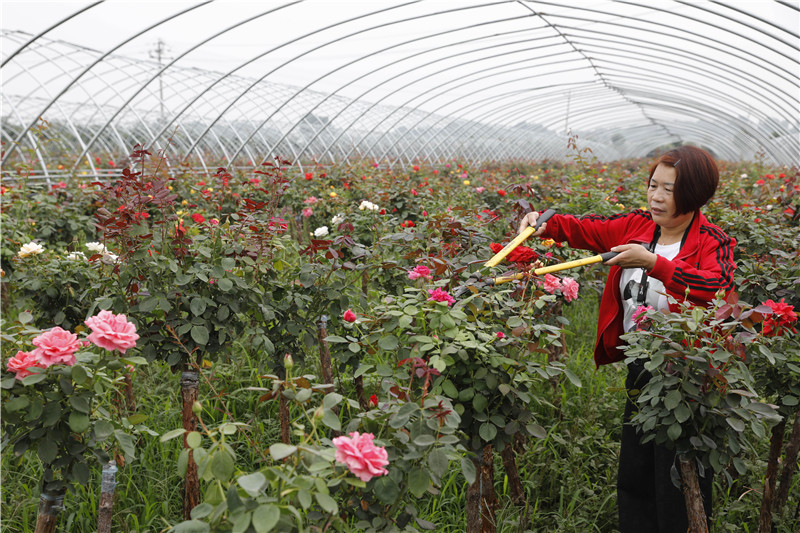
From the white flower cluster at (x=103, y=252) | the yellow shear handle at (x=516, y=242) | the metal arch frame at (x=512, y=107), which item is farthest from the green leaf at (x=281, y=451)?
the metal arch frame at (x=512, y=107)

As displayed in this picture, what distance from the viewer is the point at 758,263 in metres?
2.24

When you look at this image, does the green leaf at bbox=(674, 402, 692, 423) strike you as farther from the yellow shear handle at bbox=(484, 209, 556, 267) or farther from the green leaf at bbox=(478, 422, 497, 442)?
the yellow shear handle at bbox=(484, 209, 556, 267)

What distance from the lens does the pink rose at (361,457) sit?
2.97 feet

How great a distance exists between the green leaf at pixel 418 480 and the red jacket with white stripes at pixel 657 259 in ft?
3.35

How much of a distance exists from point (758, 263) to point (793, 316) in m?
0.88

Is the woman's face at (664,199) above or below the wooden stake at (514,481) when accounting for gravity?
above

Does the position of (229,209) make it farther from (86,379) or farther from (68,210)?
(86,379)

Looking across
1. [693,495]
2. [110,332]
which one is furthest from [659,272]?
[110,332]

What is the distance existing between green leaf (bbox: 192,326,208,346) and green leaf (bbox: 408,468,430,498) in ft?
3.05

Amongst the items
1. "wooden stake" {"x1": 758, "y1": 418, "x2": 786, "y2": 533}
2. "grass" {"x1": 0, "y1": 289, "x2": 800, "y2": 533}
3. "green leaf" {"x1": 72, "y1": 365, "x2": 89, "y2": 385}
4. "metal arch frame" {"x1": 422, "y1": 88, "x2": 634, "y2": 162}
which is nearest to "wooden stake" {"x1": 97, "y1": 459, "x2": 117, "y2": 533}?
"grass" {"x1": 0, "y1": 289, "x2": 800, "y2": 533}

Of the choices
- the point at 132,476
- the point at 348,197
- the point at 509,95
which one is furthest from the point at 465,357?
the point at 509,95

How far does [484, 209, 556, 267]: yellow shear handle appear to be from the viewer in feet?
5.85

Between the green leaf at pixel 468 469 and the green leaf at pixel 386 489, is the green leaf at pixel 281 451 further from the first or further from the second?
the green leaf at pixel 468 469

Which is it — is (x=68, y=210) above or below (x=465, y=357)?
below
